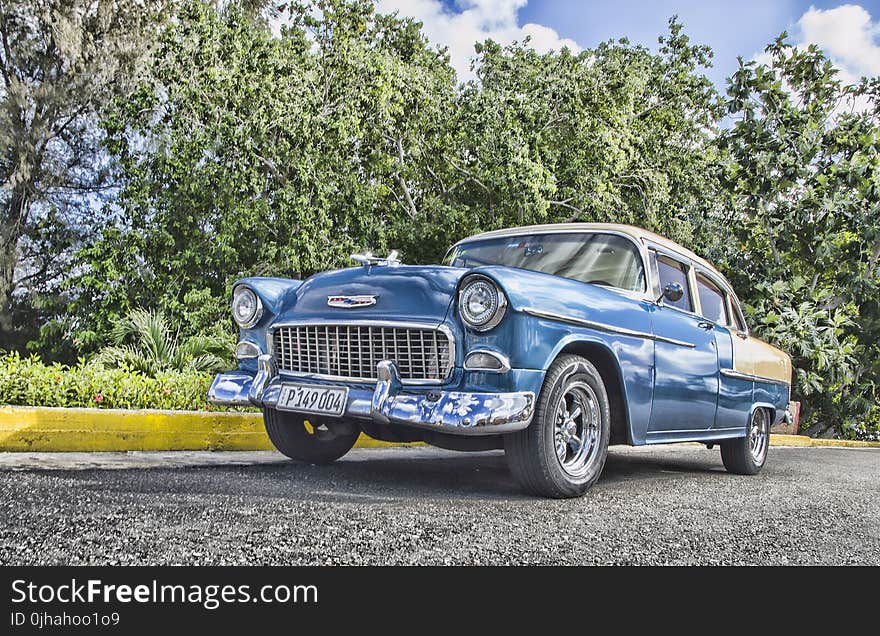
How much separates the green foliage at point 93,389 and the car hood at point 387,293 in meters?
2.41

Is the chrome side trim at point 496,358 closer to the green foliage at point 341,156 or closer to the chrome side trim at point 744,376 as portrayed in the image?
the chrome side trim at point 744,376

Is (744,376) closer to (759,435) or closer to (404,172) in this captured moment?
(759,435)

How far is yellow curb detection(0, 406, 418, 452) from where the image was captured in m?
5.52

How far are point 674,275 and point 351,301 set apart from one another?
2586 mm

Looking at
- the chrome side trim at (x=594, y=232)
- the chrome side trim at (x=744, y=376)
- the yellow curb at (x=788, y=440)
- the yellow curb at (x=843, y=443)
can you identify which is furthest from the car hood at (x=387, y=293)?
the yellow curb at (x=843, y=443)

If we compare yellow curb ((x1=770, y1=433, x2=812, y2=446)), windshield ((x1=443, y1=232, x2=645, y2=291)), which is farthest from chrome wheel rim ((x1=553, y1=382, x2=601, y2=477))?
yellow curb ((x1=770, y1=433, x2=812, y2=446))

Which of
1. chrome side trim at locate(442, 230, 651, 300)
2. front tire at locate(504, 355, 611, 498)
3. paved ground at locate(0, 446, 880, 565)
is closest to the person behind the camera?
paved ground at locate(0, 446, 880, 565)

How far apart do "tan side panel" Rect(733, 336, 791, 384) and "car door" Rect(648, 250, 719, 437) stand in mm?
520

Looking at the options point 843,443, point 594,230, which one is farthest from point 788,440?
point 594,230

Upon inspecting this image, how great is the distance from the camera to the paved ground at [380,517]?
2.98 m

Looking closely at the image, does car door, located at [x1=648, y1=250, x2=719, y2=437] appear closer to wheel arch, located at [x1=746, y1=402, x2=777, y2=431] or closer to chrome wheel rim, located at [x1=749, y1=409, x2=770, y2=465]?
wheel arch, located at [x1=746, y1=402, x2=777, y2=431]

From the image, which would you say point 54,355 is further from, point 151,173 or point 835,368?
point 835,368

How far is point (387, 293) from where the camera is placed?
450 cm

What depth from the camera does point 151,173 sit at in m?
12.0
